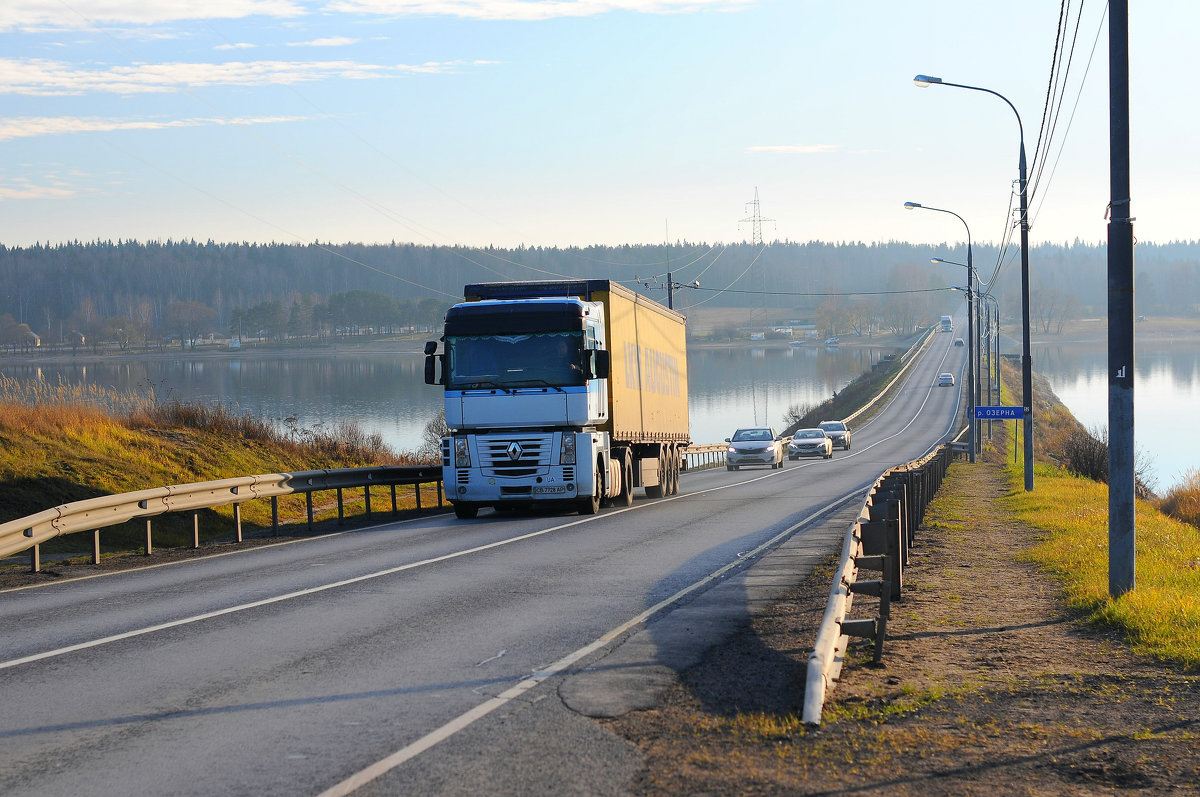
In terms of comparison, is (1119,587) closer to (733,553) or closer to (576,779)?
(733,553)

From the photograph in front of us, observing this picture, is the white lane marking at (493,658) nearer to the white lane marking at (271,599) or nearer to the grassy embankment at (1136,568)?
the white lane marking at (271,599)

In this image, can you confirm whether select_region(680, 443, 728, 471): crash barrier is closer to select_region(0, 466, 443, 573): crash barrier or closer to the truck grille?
the truck grille

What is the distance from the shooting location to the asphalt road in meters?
5.70

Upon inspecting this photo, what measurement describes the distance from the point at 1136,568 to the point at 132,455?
55.0 ft

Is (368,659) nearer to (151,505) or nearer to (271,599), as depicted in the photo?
(271,599)

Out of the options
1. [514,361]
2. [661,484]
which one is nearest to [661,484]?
[661,484]

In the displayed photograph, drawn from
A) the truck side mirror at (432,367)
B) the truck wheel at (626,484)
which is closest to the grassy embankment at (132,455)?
the truck side mirror at (432,367)

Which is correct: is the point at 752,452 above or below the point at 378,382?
below

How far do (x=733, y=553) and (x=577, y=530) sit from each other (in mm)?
3490

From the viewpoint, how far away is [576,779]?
17.9 ft

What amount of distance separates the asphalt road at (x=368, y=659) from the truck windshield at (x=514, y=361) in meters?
3.43

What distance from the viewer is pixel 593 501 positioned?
2066cm

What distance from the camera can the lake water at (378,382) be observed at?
5372cm

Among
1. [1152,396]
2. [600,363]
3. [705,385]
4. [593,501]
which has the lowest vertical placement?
[1152,396]
